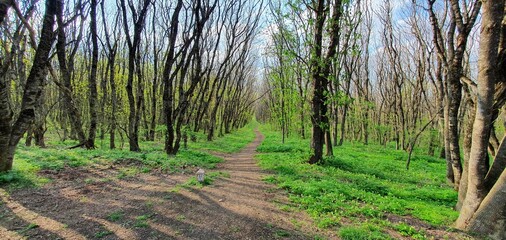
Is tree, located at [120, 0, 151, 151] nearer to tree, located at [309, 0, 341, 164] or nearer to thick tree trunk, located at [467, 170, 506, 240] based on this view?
tree, located at [309, 0, 341, 164]

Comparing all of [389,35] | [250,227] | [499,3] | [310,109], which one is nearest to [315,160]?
[310,109]

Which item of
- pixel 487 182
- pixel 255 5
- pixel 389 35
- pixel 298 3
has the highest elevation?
pixel 255 5

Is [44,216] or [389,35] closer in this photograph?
[44,216]

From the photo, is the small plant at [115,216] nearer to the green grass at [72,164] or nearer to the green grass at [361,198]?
the green grass at [72,164]

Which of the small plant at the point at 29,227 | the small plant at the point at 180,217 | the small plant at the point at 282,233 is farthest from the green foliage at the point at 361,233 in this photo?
the small plant at the point at 29,227

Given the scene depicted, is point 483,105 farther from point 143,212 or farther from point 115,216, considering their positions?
point 115,216

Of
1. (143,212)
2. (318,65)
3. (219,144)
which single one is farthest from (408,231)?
(219,144)

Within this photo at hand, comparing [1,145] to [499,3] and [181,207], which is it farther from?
[499,3]

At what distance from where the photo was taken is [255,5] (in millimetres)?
20438

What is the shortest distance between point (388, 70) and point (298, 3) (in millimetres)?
19527

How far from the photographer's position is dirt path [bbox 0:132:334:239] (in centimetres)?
405

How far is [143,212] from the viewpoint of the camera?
15.9ft

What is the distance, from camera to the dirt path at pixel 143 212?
4051 millimetres

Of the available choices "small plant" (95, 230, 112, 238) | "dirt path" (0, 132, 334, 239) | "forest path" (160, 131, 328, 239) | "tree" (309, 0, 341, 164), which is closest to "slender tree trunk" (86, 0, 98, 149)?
"dirt path" (0, 132, 334, 239)
